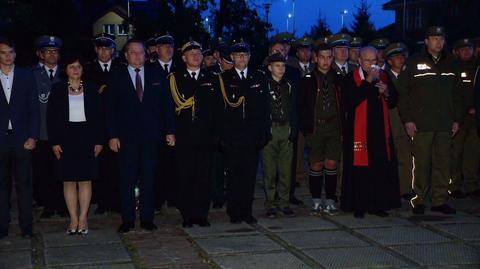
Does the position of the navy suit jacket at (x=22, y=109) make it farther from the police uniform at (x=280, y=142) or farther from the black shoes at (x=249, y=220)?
the police uniform at (x=280, y=142)

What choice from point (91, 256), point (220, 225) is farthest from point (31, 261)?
point (220, 225)

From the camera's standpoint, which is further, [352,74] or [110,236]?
[352,74]

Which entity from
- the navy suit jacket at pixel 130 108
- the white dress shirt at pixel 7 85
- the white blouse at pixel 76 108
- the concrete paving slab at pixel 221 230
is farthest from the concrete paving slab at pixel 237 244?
the white dress shirt at pixel 7 85

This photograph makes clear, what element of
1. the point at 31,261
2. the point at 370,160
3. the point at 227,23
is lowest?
the point at 31,261

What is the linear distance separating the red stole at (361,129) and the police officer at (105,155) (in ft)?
9.96

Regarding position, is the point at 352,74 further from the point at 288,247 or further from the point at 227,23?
the point at 227,23

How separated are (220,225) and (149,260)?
5.77 feet

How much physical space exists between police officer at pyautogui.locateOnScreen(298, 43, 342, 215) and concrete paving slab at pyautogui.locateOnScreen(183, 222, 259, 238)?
1.28 metres

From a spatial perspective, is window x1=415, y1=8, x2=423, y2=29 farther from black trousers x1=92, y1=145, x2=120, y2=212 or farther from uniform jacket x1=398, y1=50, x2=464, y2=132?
black trousers x1=92, y1=145, x2=120, y2=212

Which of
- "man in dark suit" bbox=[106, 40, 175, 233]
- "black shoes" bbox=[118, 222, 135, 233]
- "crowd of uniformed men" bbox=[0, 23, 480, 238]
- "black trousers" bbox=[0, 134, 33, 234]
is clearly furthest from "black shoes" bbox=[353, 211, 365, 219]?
"black trousers" bbox=[0, 134, 33, 234]

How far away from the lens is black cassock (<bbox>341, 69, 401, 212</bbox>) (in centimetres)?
888

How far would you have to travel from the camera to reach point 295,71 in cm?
972

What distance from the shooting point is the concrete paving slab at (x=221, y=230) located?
26.2 feet

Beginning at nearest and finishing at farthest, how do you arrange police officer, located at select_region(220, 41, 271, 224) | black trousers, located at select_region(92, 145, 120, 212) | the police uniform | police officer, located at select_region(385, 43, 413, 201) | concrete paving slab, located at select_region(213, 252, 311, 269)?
concrete paving slab, located at select_region(213, 252, 311, 269) < police officer, located at select_region(220, 41, 271, 224) < the police uniform < black trousers, located at select_region(92, 145, 120, 212) < police officer, located at select_region(385, 43, 413, 201)
